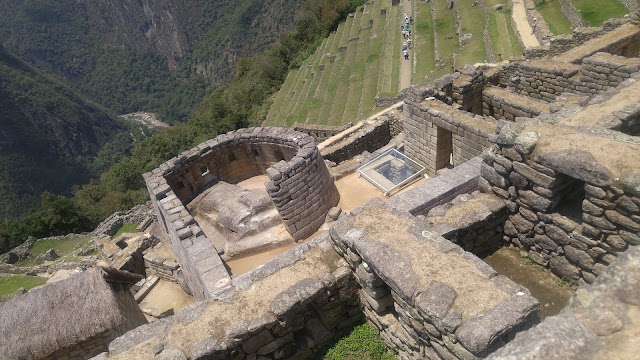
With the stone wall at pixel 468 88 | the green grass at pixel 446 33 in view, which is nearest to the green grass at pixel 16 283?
the stone wall at pixel 468 88

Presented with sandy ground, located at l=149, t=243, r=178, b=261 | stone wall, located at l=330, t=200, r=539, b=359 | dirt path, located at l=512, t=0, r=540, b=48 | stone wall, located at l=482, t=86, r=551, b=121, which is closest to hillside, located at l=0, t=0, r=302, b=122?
dirt path, located at l=512, t=0, r=540, b=48

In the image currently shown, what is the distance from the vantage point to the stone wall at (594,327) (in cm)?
312

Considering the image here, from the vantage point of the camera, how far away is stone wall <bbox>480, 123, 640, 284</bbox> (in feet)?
15.4

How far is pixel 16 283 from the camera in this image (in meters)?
20.0

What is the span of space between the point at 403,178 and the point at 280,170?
3917 millimetres

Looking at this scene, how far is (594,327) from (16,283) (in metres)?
23.9

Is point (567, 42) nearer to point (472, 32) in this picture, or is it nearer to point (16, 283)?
point (472, 32)

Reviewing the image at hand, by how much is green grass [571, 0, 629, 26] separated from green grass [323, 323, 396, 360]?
2191 centimetres

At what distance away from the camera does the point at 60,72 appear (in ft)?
536

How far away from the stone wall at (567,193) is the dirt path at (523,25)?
20812 millimetres

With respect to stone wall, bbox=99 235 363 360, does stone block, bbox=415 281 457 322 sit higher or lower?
higher

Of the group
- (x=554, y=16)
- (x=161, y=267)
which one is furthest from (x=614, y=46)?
(x=161, y=267)

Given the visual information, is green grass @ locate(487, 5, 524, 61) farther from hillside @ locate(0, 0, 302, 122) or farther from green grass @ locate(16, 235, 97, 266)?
hillside @ locate(0, 0, 302, 122)

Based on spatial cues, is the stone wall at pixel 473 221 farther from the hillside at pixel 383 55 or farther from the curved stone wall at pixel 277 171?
the hillside at pixel 383 55
